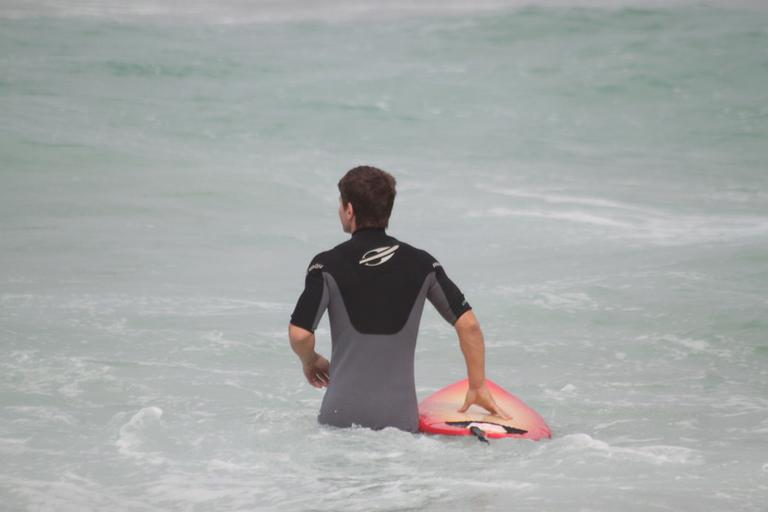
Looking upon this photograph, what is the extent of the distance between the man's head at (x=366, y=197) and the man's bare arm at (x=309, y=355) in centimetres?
43

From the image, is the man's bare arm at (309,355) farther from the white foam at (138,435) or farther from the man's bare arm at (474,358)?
the white foam at (138,435)

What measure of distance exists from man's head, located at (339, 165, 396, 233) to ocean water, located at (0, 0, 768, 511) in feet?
2.73

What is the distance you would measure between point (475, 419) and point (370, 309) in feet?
2.29

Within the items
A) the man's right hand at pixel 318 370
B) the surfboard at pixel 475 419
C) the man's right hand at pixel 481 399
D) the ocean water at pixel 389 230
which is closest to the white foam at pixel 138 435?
the ocean water at pixel 389 230

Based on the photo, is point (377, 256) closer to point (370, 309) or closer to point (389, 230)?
point (370, 309)

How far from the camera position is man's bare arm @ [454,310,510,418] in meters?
4.41

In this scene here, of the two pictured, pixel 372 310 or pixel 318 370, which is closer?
pixel 372 310

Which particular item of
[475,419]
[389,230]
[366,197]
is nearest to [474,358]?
[475,419]

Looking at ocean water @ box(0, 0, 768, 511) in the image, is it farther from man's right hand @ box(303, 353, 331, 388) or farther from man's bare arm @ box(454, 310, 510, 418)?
man's right hand @ box(303, 353, 331, 388)

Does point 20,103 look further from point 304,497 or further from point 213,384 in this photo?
point 304,497

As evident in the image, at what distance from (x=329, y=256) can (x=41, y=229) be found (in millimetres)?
8950

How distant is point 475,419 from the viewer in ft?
15.4

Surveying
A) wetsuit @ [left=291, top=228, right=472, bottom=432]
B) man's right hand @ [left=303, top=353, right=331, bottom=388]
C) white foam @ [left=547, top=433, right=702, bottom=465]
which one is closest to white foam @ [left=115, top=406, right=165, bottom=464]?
man's right hand @ [left=303, top=353, right=331, bottom=388]

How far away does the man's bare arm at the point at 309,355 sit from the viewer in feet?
14.0
